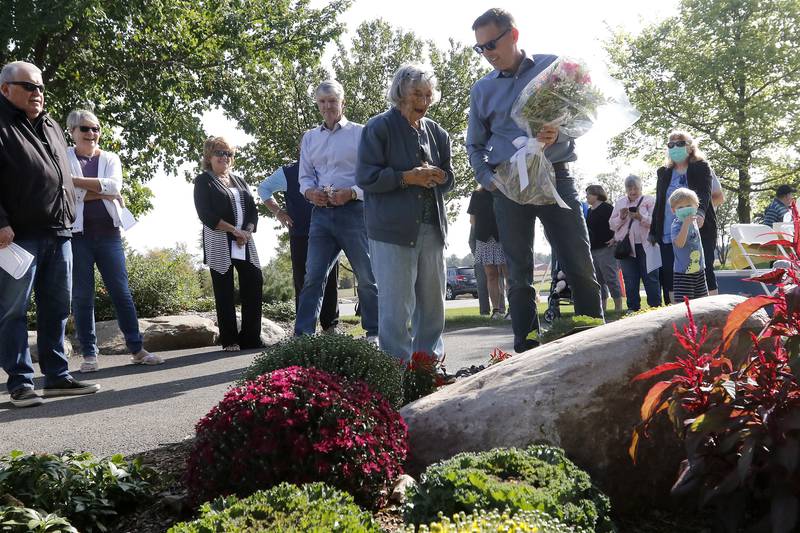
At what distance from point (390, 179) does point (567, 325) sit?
59.4 inches

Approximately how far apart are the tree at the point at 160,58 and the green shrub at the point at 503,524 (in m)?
13.2

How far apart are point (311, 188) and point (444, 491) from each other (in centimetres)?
464

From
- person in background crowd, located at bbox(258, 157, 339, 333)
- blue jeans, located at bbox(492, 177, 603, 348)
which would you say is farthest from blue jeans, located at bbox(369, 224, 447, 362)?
person in background crowd, located at bbox(258, 157, 339, 333)

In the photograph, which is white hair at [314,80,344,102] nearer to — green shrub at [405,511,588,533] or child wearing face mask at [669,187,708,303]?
child wearing face mask at [669,187,708,303]

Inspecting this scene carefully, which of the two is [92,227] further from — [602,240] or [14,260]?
[602,240]

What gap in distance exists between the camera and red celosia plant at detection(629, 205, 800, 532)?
201 centimetres

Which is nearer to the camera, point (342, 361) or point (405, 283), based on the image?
point (342, 361)

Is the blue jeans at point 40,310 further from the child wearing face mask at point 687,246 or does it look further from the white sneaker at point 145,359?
the child wearing face mask at point 687,246

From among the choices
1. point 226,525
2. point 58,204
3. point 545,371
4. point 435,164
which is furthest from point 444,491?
point 58,204

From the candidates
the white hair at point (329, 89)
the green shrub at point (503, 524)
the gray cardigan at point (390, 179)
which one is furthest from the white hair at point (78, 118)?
the green shrub at point (503, 524)

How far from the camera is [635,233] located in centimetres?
959

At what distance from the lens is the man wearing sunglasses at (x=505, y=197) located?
473 centimetres

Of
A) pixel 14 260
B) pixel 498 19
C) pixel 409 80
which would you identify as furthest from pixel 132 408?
pixel 498 19

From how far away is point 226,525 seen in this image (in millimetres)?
1937
